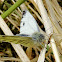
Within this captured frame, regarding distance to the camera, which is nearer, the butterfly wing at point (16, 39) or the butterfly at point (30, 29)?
the butterfly wing at point (16, 39)

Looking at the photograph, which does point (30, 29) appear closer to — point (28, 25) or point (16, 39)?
point (28, 25)

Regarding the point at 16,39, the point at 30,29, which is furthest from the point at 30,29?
the point at 16,39

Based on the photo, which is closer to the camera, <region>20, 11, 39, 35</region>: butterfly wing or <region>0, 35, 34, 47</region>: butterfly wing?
<region>0, 35, 34, 47</region>: butterfly wing

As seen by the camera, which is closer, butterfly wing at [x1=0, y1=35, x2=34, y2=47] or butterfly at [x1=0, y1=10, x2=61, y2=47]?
butterfly wing at [x1=0, y1=35, x2=34, y2=47]

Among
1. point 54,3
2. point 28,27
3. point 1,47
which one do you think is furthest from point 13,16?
point 28,27

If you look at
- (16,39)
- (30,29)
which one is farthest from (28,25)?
(16,39)

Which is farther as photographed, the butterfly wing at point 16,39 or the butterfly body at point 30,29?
the butterfly body at point 30,29

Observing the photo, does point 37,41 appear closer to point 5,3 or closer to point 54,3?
point 54,3

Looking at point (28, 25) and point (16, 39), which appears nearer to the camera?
point (16, 39)

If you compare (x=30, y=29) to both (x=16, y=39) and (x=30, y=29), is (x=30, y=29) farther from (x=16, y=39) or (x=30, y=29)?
(x=16, y=39)

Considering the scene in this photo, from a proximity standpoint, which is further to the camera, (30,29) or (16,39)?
(30,29)

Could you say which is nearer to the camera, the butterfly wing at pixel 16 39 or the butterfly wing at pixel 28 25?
the butterfly wing at pixel 16 39
